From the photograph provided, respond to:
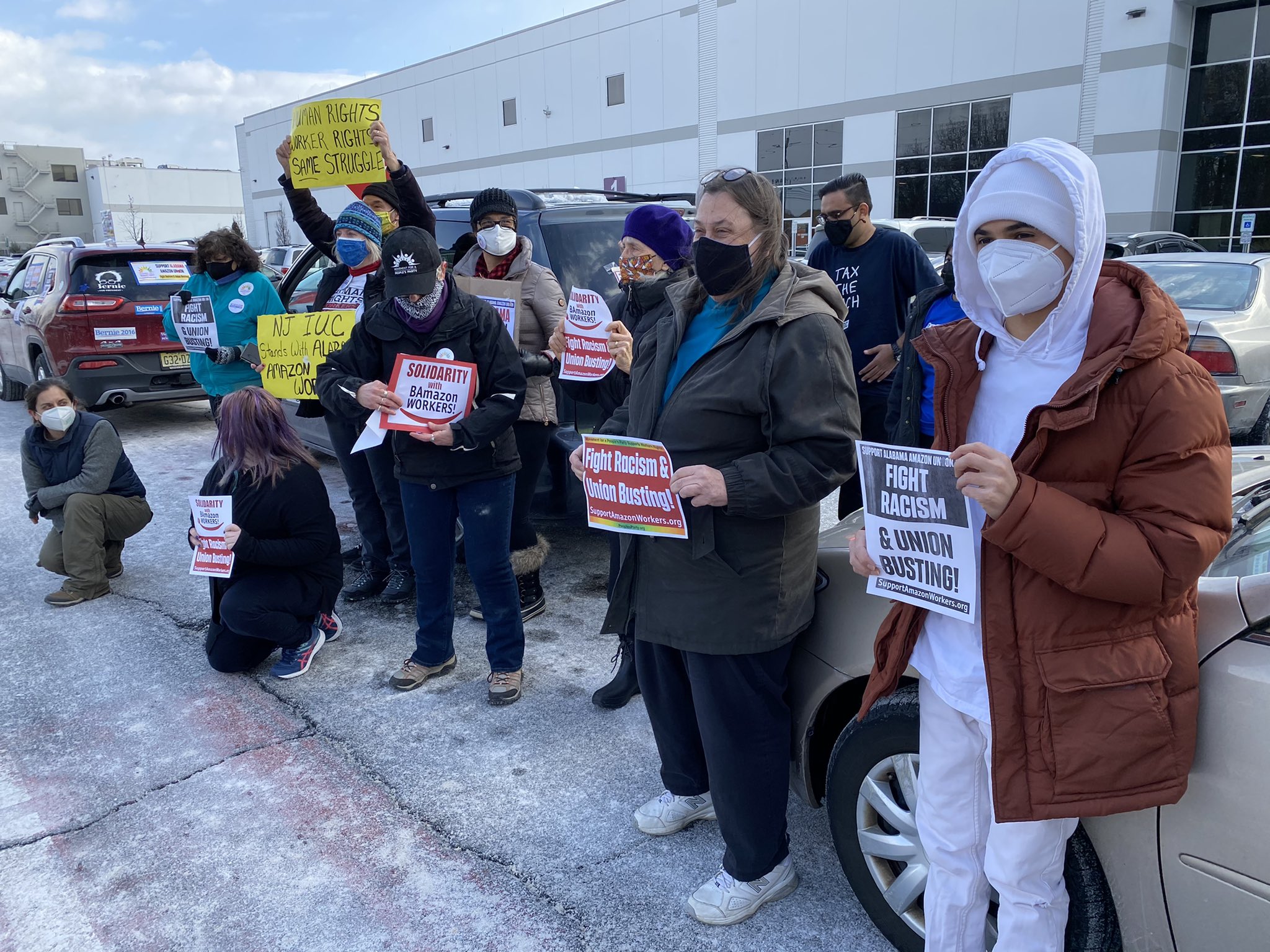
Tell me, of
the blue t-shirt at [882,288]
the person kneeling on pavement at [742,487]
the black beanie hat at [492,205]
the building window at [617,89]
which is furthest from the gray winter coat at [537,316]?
the building window at [617,89]

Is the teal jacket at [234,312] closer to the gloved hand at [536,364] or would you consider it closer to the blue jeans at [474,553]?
the gloved hand at [536,364]

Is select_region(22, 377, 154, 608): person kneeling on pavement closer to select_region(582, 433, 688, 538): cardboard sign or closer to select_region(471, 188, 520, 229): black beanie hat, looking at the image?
→ select_region(471, 188, 520, 229): black beanie hat

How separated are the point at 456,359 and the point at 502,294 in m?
0.73

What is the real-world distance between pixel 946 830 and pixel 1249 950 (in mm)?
555

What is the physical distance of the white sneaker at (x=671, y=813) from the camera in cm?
297

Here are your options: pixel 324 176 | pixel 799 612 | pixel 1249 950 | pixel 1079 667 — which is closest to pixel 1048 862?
pixel 1249 950

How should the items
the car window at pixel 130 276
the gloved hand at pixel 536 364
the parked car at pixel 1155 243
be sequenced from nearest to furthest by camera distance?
the gloved hand at pixel 536 364
the car window at pixel 130 276
the parked car at pixel 1155 243

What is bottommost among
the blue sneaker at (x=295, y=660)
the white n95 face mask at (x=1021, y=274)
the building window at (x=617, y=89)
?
the blue sneaker at (x=295, y=660)

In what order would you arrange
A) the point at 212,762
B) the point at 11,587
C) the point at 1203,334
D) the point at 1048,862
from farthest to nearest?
the point at 1203,334 → the point at 11,587 → the point at 212,762 → the point at 1048,862

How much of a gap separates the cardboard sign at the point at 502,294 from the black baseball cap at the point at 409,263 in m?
0.73

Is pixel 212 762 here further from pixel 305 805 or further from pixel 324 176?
pixel 324 176

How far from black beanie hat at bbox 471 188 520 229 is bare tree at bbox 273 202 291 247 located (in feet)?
161

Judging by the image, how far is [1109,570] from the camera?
152 centimetres

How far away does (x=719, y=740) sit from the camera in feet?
8.13
